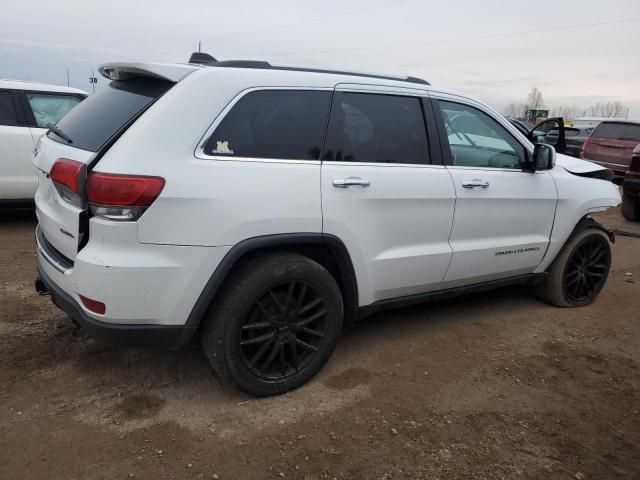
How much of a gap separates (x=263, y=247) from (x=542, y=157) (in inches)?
93.0

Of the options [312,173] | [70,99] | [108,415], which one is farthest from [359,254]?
[70,99]

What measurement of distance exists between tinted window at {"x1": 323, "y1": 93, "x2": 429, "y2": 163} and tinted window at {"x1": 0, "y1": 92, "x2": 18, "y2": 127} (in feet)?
15.9

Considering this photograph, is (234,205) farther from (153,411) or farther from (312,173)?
(153,411)

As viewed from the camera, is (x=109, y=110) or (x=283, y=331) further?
(x=283, y=331)

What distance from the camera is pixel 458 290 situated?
380 centimetres

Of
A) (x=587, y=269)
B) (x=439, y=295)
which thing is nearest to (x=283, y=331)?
(x=439, y=295)

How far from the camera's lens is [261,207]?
2650 millimetres

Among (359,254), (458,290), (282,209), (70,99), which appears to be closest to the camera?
(282,209)

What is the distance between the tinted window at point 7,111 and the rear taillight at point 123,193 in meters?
4.66

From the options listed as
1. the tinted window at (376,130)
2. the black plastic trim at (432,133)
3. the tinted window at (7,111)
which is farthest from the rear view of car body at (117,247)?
the tinted window at (7,111)

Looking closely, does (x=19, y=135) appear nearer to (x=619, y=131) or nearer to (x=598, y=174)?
(x=598, y=174)

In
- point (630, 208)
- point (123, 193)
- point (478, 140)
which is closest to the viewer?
point (123, 193)

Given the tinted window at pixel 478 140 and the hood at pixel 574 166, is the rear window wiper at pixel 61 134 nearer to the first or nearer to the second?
the tinted window at pixel 478 140

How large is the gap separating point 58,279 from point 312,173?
1.44 metres
